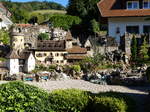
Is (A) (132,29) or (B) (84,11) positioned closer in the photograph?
(A) (132,29)

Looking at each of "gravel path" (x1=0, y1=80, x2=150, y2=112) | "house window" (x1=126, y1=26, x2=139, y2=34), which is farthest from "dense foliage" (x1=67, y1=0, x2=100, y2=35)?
"gravel path" (x1=0, y1=80, x2=150, y2=112)

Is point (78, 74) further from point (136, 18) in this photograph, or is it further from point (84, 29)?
point (84, 29)

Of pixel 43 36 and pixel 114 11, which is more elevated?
pixel 114 11

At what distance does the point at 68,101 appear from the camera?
1927cm

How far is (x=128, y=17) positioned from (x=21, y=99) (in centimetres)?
3260

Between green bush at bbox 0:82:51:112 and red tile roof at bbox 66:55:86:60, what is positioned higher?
red tile roof at bbox 66:55:86:60

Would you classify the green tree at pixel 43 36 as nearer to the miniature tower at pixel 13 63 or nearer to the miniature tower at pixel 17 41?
the miniature tower at pixel 17 41

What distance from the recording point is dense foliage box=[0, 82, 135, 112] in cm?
1709

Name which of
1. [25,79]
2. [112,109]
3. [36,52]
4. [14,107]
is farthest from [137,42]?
[14,107]

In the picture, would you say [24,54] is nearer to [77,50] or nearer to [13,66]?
[13,66]

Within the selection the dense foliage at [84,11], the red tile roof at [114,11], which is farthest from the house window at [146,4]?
the dense foliage at [84,11]

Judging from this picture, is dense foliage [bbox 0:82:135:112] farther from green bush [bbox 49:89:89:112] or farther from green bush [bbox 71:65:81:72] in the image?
green bush [bbox 71:65:81:72]

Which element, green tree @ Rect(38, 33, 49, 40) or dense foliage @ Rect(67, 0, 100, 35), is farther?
dense foliage @ Rect(67, 0, 100, 35)

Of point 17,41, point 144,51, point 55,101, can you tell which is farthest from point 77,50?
point 55,101
